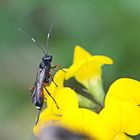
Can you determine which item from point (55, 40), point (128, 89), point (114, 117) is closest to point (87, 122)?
point (114, 117)

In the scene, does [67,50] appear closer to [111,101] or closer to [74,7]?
[74,7]

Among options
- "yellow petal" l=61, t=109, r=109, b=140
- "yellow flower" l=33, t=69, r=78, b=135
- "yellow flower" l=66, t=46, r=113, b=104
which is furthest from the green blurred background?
"yellow petal" l=61, t=109, r=109, b=140

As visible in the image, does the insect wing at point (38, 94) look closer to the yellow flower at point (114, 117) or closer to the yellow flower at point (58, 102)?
the yellow flower at point (58, 102)

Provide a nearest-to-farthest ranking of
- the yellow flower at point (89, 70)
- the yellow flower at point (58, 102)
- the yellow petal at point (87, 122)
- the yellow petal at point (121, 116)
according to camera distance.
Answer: the yellow petal at point (87, 122) → the yellow petal at point (121, 116) → the yellow flower at point (58, 102) → the yellow flower at point (89, 70)

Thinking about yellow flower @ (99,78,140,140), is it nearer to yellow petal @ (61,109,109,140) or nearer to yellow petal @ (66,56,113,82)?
yellow petal @ (61,109,109,140)

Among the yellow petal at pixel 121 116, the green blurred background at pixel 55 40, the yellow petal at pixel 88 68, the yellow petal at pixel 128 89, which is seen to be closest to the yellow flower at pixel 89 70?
the yellow petal at pixel 88 68

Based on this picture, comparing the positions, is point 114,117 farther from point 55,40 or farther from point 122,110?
point 55,40

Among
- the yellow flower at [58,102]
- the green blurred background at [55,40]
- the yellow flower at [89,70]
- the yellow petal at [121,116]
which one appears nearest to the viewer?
the yellow petal at [121,116]
